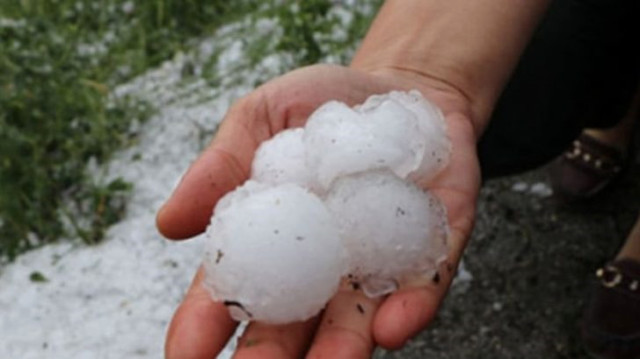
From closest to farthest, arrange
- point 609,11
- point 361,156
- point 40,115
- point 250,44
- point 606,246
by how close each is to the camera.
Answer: point 361,156
point 609,11
point 606,246
point 40,115
point 250,44

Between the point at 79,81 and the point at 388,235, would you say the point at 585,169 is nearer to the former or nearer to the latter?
the point at 388,235

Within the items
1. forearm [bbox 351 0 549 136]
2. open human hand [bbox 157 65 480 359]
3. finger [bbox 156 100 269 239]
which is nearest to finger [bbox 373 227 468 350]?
open human hand [bbox 157 65 480 359]

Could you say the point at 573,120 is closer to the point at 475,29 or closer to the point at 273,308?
the point at 475,29

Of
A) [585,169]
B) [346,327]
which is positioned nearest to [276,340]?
[346,327]

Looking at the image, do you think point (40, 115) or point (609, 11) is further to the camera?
point (40, 115)

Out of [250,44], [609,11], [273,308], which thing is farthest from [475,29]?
[250,44]

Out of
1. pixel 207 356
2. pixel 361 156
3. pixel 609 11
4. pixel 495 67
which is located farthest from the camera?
pixel 609 11

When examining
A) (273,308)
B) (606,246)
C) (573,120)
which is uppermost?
(273,308)

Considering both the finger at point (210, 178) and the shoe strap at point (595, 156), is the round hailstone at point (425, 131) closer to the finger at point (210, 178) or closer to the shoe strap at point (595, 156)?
the finger at point (210, 178)
